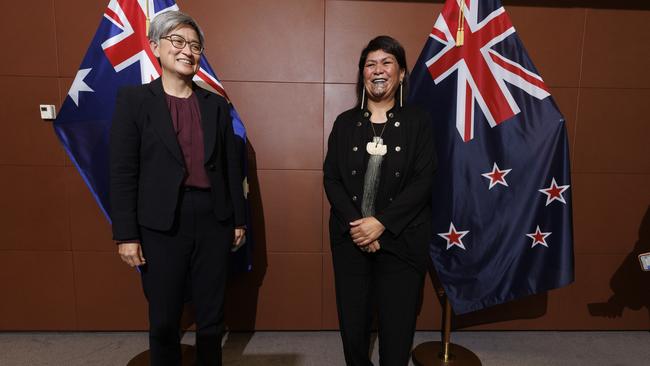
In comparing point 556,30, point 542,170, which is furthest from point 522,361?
point 556,30

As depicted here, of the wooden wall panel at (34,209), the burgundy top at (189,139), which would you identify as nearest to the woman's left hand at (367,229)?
the burgundy top at (189,139)

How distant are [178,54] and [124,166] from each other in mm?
479

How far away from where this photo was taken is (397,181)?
1590mm

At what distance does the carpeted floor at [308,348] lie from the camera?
2209mm

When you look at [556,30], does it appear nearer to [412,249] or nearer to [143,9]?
[412,249]

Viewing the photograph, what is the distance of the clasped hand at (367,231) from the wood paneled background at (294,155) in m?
0.84

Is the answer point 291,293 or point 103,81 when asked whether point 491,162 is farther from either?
point 103,81

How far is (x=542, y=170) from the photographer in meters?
1.92

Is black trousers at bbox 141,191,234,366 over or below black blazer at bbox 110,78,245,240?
below

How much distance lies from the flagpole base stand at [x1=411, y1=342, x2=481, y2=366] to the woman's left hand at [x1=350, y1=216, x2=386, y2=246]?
41.9 inches

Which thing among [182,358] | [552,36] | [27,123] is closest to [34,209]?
[27,123]

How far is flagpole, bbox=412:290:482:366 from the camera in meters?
2.17

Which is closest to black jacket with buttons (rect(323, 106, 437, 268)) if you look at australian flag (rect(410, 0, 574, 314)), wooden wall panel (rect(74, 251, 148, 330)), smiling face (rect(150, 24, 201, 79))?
australian flag (rect(410, 0, 574, 314))

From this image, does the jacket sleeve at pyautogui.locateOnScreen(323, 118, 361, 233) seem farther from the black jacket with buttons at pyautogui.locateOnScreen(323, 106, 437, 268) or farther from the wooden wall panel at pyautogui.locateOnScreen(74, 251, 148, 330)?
the wooden wall panel at pyautogui.locateOnScreen(74, 251, 148, 330)
